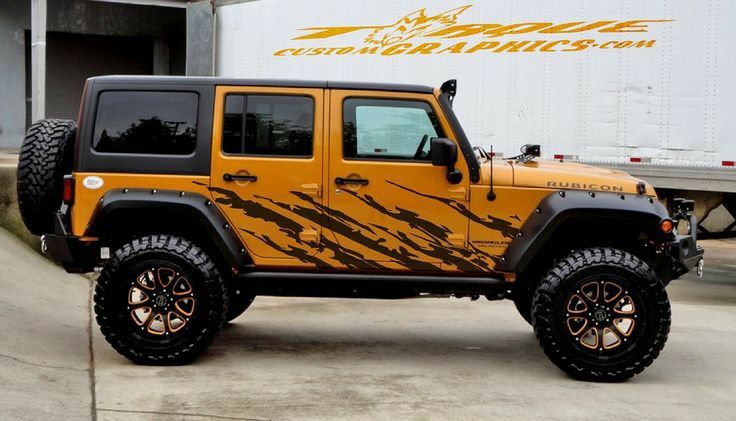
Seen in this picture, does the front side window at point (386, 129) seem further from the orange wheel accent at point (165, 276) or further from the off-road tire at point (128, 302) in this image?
Result: the orange wheel accent at point (165, 276)

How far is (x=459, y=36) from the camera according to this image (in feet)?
41.7

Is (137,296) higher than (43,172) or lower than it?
lower

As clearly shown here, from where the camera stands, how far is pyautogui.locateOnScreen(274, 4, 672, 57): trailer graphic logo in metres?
11.7

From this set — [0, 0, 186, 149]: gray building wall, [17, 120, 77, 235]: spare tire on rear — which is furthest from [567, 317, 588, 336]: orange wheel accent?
[0, 0, 186, 149]: gray building wall

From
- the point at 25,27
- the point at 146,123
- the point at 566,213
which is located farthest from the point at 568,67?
the point at 25,27

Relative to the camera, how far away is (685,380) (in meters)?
6.92

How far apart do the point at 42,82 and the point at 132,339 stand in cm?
1405

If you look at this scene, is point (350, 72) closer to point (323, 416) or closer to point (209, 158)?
point (209, 158)

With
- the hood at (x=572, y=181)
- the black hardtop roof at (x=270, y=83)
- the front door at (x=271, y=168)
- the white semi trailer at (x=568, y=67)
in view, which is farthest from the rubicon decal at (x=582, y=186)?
the white semi trailer at (x=568, y=67)

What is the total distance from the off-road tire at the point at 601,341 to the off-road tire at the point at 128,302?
7.61 feet

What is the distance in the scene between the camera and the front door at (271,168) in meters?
6.94

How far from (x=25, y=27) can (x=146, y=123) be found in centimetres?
1888

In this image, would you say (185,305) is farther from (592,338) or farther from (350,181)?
(592,338)

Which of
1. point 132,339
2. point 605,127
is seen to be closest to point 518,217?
point 132,339
